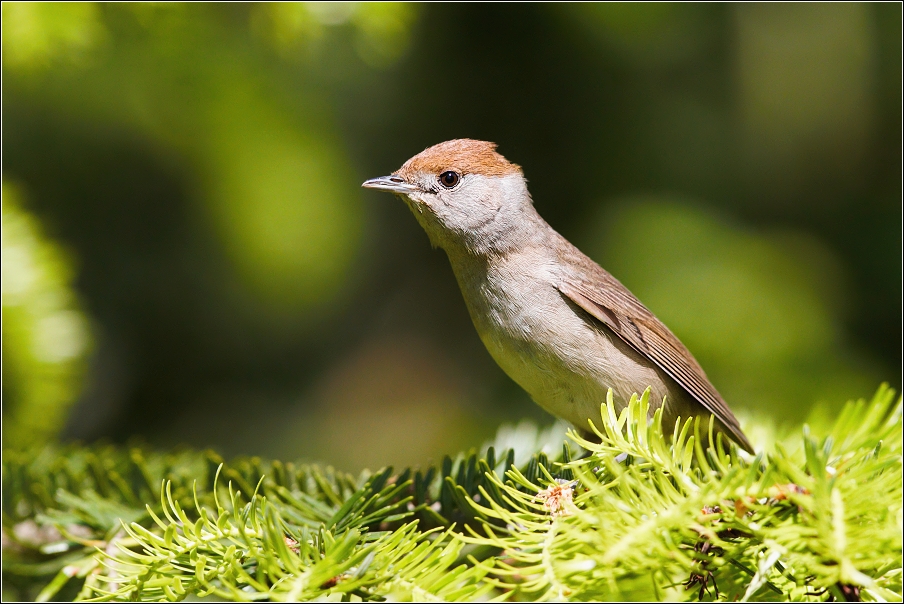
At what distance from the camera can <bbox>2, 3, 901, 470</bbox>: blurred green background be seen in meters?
3.90

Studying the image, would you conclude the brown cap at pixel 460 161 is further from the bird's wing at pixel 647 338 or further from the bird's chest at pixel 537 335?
the bird's wing at pixel 647 338

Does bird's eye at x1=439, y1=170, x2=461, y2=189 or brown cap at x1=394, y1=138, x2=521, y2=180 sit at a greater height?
brown cap at x1=394, y1=138, x2=521, y2=180

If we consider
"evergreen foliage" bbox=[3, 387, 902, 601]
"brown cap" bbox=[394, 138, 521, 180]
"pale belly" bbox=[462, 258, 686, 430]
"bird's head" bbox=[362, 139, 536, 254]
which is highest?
"brown cap" bbox=[394, 138, 521, 180]

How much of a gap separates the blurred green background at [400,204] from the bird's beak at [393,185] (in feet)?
2.76

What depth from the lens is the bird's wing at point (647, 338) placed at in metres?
2.95

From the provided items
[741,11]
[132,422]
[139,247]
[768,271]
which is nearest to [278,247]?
[139,247]

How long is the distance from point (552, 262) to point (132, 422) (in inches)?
143

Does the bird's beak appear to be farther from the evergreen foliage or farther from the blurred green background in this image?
the evergreen foliage

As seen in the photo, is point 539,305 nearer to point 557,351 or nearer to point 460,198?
point 557,351

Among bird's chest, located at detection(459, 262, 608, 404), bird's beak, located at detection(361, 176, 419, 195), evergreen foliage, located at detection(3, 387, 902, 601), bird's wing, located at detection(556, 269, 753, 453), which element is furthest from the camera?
bird's beak, located at detection(361, 176, 419, 195)

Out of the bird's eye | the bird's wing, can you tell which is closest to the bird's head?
the bird's eye

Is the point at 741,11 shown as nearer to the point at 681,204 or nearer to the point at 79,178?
the point at 681,204

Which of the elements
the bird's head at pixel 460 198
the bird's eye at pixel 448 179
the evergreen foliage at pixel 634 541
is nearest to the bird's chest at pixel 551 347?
the bird's head at pixel 460 198

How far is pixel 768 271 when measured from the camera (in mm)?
3988
